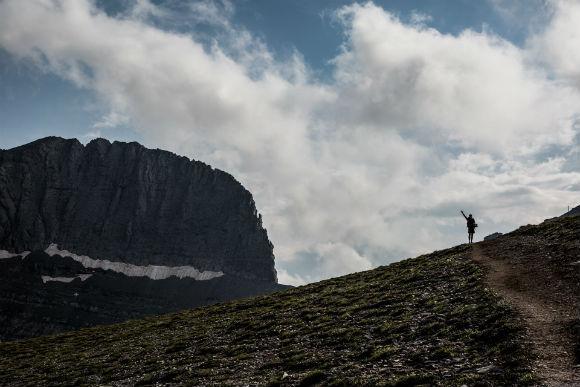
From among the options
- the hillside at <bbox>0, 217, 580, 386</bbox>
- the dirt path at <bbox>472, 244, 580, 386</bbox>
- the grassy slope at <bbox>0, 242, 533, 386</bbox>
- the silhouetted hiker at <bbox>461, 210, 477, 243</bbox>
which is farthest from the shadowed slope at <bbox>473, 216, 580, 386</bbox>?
the silhouetted hiker at <bbox>461, 210, 477, 243</bbox>

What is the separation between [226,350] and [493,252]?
94.9 feet

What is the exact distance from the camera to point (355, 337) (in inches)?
1078

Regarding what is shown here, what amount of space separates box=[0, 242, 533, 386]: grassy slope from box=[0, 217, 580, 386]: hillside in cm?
10

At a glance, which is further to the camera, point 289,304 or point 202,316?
point 202,316

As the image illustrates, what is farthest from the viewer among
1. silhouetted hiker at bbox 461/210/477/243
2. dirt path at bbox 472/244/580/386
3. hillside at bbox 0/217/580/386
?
silhouetted hiker at bbox 461/210/477/243

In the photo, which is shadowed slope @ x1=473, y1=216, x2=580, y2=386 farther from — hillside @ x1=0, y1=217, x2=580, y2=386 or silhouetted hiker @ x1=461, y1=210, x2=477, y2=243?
silhouetted hiker @ x1=461, y1=210, x2=477, y2=243

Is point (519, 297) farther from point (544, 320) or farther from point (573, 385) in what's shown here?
point (573, 385)

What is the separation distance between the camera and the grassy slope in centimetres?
2058

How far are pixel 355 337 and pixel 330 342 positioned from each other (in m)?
1.49

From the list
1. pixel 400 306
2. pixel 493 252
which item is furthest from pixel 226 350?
pixel 493 252

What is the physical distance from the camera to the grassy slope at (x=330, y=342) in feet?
67.5

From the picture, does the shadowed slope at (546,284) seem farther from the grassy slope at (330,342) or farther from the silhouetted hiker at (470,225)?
the silhouetted hiker at (470,225)

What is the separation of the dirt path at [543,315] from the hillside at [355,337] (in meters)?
0.33

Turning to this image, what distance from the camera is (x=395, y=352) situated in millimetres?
22922
